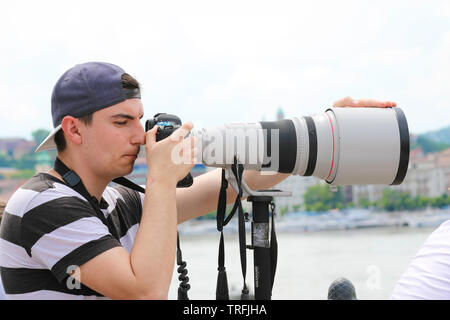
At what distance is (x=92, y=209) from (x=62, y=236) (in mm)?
113

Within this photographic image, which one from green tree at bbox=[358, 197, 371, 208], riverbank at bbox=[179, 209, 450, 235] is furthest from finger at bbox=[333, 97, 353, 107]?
green tree at bbox=[358, 197, 371, 208]

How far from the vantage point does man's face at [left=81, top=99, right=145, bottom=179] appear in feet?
4.27

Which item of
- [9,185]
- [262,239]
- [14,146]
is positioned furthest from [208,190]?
[14,146]

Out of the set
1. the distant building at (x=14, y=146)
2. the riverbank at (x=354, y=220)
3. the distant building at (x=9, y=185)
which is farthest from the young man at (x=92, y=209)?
the distant building at (x=14, y=146)

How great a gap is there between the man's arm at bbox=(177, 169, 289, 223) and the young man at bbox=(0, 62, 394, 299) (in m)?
0.26

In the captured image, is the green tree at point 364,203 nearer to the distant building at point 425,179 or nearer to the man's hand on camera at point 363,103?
the distant building at point 425,179

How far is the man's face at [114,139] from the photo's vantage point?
130cm

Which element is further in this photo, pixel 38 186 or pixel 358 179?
pixel 358 179

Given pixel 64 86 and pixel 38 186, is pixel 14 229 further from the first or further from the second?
pixel 64 86

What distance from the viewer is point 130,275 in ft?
3.76

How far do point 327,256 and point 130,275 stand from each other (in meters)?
48.6

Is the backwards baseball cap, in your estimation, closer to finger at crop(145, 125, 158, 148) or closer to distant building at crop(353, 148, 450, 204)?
finger at crop(145, 125, 158, 148)

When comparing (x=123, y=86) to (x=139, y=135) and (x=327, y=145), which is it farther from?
(x=327, y=145)
